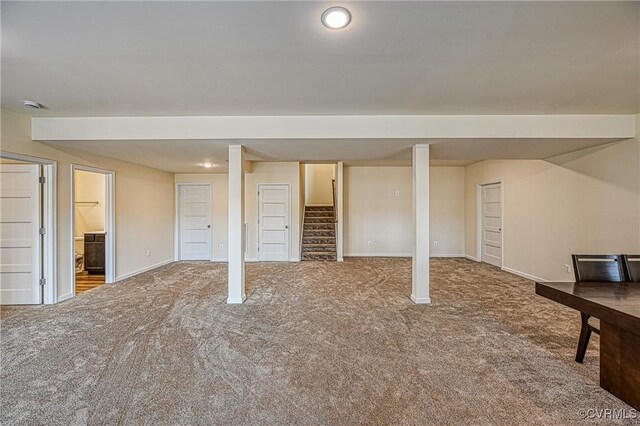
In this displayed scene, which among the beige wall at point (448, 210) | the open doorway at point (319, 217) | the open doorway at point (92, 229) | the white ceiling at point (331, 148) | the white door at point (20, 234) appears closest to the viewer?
the white ceiling at point (331, 148)

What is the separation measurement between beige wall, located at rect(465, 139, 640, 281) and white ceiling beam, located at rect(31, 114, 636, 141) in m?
0.55

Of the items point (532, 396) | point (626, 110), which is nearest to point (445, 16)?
point (532, 396)

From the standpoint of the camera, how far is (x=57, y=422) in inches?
69.8

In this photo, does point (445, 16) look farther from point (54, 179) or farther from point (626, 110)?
point (54, 179)

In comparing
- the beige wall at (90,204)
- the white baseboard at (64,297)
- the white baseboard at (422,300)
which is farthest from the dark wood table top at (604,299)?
the beige wall at (90,204)

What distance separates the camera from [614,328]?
6.61ft

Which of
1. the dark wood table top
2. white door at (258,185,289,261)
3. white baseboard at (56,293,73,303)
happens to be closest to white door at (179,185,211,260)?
white door at (258,185,289,261)

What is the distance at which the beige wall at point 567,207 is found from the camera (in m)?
3.70

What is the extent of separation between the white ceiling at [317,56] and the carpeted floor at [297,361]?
7.91ft

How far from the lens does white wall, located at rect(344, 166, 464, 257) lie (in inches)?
316

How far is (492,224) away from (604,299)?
5.37 m

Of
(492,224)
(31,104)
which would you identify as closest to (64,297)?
(31,104)

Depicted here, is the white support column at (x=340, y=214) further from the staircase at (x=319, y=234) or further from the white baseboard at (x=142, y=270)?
the white baseboard at (x=142, y=270)

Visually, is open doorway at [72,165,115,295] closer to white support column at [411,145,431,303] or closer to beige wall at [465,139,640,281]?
white support column at [411,145,431,303]
